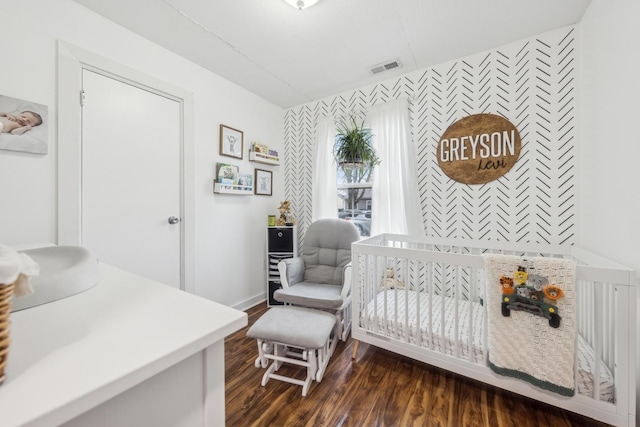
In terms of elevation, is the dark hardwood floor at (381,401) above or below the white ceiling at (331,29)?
below

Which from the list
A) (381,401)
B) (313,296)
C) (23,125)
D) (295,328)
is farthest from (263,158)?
(381,401)

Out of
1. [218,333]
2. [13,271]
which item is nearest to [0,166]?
[13,271]

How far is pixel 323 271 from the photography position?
96.4 inches

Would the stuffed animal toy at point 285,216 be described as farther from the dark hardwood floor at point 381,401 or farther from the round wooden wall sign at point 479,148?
the round wooden wall sign at point 479,148

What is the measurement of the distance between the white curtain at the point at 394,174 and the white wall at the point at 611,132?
1.13 metres

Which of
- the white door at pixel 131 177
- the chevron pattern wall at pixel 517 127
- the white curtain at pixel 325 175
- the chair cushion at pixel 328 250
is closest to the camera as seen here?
the white door at pixel 131 177

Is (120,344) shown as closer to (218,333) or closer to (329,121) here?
(218,333)

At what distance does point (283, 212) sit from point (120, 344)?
257 centimetres

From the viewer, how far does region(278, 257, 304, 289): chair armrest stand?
2258 millimetres

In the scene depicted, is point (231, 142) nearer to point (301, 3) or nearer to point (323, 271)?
point (301, 3)

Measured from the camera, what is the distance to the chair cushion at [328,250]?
2.41 m

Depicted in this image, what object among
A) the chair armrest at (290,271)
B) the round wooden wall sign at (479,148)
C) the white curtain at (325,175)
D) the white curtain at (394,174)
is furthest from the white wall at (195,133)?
the round wooden wall sign at (479,148)

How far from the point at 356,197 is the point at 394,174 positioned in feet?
1.76

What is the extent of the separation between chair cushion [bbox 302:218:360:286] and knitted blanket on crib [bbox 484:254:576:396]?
123cm
